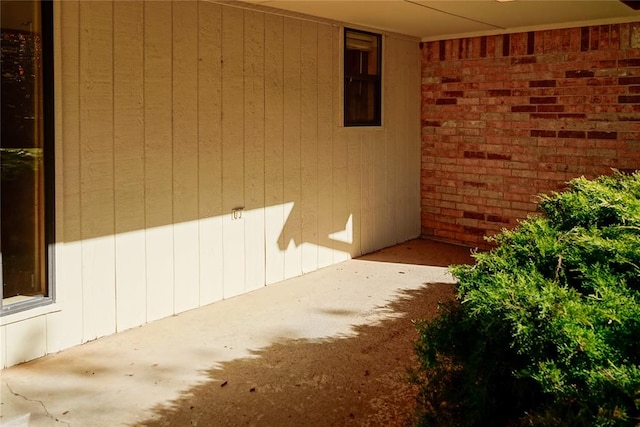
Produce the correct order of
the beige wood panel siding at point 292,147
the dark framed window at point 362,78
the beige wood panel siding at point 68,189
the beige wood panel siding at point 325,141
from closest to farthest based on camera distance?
1. the beige wood panel siding at point 68,189
2. the beige wood panel siding at point 292,147
3. the beige wood panel siding at point 325,141
4. the dark framed window at point 362,78

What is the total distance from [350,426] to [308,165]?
374cm

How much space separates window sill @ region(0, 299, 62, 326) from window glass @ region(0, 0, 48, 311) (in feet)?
0.27

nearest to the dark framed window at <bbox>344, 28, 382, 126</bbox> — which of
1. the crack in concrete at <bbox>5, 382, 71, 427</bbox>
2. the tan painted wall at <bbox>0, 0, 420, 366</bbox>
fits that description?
the tan painted wall at <bbox>0, 0, 420, 366</bbox>

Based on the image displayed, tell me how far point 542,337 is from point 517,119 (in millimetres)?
6217

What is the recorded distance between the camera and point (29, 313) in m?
4.59

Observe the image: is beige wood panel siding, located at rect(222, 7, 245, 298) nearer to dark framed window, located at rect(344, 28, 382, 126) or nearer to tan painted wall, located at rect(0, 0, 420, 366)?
tan painted wall, located at rect(0, 0, 420, 366)

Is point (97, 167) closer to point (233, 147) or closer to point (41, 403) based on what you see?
point (233, 147)

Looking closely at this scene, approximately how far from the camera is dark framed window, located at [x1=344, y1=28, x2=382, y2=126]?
760 cm

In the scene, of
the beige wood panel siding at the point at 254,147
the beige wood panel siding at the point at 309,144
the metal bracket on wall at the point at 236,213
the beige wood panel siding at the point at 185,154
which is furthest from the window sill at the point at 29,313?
the beige wood panel siding at the point at 309,144

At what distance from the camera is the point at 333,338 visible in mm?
5242

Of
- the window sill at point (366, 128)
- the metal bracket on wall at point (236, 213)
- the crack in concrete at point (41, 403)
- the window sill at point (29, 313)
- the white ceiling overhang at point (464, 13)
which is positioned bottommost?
the crack in concrete at point (41, 403)

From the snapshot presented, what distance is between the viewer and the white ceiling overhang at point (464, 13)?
6.21 metres

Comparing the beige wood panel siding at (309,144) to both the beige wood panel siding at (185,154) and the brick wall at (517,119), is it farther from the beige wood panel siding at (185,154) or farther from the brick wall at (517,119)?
the brick wall at (517,119)

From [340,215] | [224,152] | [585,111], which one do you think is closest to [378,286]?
[340,215]
